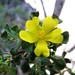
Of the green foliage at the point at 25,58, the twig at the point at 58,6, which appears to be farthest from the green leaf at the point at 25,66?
the twig at the point at 58,6

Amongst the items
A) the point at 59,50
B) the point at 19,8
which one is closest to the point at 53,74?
the point at 59,50

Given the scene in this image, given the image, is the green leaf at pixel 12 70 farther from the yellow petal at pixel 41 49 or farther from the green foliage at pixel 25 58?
the yellow petal at pixel 41 49

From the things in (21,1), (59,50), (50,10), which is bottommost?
(21,1)

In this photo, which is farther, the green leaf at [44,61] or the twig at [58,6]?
the twig at [58,6]

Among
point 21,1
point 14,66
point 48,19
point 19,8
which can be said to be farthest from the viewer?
point 21,1

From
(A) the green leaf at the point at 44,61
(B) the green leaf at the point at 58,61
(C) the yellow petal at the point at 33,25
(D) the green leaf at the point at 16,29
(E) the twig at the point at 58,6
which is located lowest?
(B) the green leaf at the point at 58,61

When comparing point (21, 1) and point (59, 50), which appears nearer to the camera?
point (59, 50)

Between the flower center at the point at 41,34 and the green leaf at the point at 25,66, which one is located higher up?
the flower center at the point at 41,34

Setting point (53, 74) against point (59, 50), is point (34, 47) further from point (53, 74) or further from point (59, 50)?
point (59, 50)
